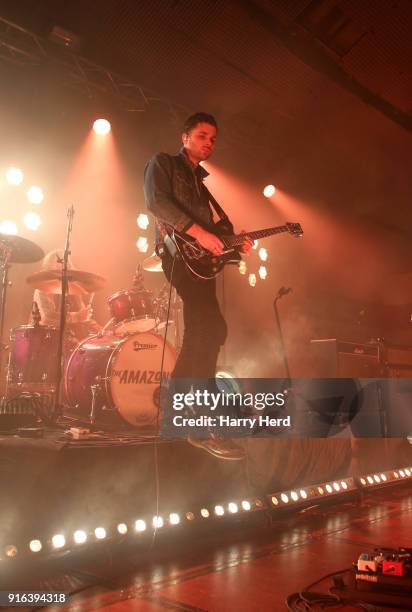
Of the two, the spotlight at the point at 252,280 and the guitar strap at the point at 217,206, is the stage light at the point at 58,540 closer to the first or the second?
the guitar strap at the point at 217,206

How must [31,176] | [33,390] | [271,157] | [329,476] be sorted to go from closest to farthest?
[329,476] < [33,390] < [31,176] < [271,157]

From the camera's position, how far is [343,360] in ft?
15.7

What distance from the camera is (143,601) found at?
1588mm

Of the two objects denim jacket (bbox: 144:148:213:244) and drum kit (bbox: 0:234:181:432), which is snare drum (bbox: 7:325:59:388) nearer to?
drum kit (bbox: 0:234:181:432)

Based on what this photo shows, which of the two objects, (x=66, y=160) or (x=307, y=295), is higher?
(x=66, y=160)

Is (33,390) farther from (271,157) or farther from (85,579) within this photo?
(271,157)

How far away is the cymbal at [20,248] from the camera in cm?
385

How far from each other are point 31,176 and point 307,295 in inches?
190

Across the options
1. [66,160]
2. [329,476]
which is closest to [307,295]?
[66,160]

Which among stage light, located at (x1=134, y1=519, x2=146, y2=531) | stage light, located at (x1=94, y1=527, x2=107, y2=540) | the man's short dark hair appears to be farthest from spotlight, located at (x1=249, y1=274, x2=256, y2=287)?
stage light, located at (x1=94, y1=527, x2=107, y2=540)

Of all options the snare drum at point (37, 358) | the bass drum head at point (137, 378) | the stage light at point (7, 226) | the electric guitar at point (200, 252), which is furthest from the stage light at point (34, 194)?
the electric guitar at point (200, 252)

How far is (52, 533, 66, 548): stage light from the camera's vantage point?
185cm

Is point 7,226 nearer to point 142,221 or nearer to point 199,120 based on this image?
point 142,221

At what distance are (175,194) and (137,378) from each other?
174cm
